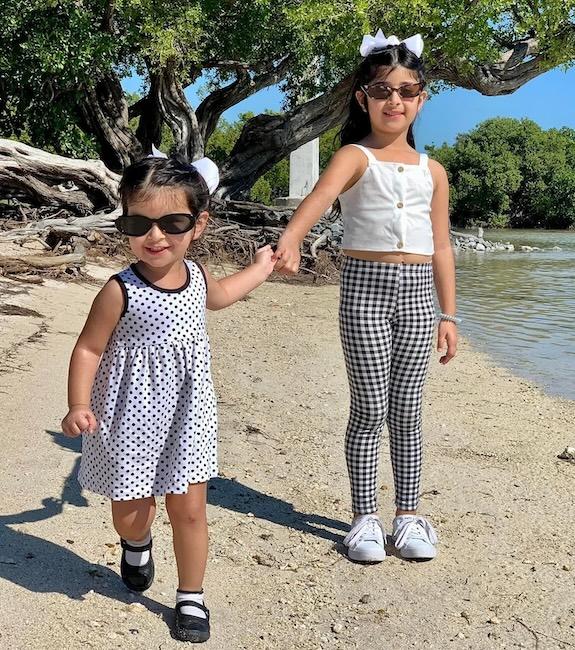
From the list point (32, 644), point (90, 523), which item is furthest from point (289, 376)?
point (32, 644)

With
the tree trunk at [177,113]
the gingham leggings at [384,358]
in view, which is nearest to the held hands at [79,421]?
the gingham leggings at [384,358]

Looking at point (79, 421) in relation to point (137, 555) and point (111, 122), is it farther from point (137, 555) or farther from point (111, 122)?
point (111, 122)

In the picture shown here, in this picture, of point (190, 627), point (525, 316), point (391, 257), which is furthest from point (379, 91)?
point (525, 316)

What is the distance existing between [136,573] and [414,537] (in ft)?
3.49

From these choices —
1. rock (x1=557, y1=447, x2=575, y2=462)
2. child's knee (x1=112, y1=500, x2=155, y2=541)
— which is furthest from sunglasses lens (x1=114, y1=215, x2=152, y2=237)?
rock (x1=557, y1=447, x2=575, y2=462)

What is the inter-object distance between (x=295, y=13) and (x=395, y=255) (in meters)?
12.5

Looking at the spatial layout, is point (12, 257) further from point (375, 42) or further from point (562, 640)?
point (562, 640)

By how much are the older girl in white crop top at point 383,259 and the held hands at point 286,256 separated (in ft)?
0.46

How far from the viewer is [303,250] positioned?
14.1m

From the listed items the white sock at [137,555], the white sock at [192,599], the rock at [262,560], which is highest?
the white sock at [137,555]

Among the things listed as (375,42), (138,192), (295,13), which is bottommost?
(138,192)

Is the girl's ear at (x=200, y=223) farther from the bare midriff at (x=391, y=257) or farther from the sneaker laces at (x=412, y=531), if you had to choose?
the sneaker laces at (x=412, y=531)

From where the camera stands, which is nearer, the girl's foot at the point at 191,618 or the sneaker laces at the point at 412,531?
the girl's foot at the point at 191,618

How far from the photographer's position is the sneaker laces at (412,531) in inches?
120
